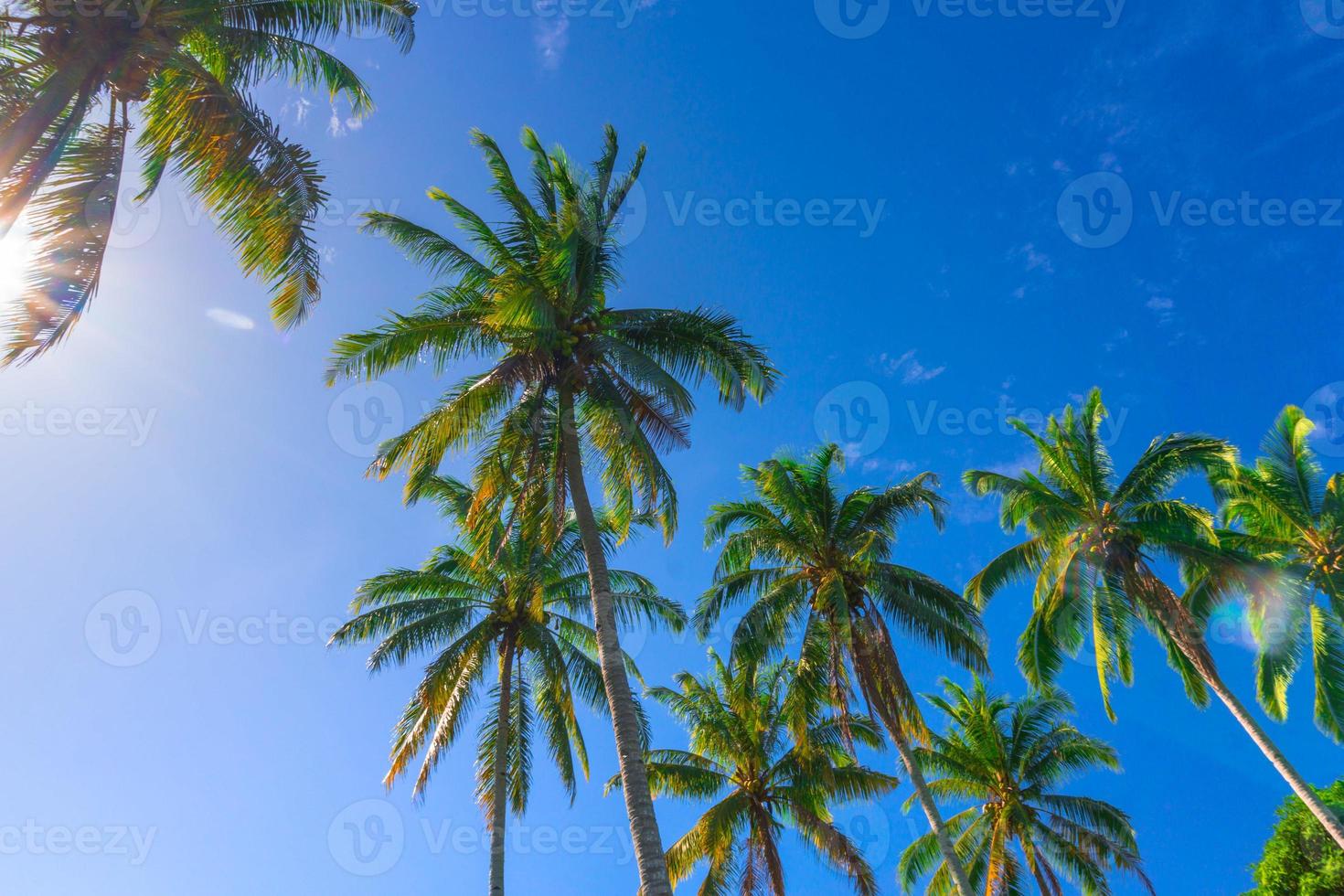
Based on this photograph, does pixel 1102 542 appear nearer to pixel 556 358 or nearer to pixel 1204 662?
pixel 1204 662

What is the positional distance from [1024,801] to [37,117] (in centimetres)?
2794

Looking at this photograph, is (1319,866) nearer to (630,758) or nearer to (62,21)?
(630,758)

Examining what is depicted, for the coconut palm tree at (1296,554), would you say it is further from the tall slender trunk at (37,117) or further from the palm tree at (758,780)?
the tall slender trunk at (37,117)

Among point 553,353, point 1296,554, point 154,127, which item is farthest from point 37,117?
point 1296,554

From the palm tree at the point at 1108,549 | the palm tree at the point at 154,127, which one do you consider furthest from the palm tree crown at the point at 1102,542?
the palm tree at the point at 154,127

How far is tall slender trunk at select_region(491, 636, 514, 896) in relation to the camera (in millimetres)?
17875

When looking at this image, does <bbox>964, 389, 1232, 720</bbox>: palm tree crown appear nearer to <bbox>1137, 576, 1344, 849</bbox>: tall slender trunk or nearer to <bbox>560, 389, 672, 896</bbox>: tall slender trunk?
<bbox>1137, 576, 1344, 849</bbox>: tall slender trunk

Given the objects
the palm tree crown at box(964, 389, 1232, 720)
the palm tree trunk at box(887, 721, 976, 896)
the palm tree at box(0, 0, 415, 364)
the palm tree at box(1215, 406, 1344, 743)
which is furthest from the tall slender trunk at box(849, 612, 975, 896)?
the palm tree at box(0, 0, 415, 364)

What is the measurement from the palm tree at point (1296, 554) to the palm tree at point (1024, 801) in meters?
5.72

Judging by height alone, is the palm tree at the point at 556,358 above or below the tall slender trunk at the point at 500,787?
above

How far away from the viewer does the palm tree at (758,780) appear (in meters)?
22.8

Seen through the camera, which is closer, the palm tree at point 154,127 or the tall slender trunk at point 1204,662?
the palm tree at point 154,127

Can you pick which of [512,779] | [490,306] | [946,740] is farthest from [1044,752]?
[490,306]

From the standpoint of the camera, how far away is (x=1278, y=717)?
24.5m
